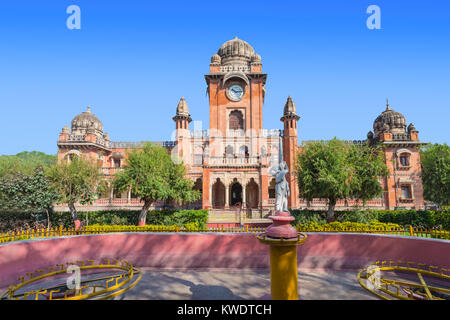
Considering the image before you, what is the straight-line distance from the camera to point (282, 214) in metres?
6.74

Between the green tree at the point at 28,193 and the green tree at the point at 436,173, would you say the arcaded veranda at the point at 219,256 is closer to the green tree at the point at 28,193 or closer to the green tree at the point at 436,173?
the green tree at the point at 28,193

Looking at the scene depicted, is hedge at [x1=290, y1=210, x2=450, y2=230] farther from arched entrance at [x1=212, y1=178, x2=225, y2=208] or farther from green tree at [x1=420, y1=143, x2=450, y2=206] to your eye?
green tree at [x1=420, y1=143, x2=450, y2=206]

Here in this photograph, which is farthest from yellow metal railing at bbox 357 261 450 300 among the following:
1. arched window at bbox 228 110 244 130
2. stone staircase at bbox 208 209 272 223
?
arched window at bbox 228 110 244 130

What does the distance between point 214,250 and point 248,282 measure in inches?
85.6

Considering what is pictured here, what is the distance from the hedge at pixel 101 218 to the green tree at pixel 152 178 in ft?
3.75

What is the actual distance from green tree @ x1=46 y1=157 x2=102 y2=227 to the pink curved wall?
971 cm

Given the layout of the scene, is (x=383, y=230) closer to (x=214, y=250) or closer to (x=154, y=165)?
(x=214, y=250)

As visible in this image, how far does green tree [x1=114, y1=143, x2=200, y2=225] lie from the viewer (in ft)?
59.3

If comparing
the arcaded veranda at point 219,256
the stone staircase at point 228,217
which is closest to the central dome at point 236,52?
the stone staircase at point 228,217

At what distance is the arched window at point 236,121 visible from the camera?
106ft

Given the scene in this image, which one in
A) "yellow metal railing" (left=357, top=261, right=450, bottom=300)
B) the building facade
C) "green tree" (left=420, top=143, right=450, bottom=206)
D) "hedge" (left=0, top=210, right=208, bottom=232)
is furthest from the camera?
the building facade

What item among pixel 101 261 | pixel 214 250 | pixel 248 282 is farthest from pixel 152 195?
pixel 248 282

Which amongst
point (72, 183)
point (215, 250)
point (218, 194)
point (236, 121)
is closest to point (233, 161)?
point (218, 194)
